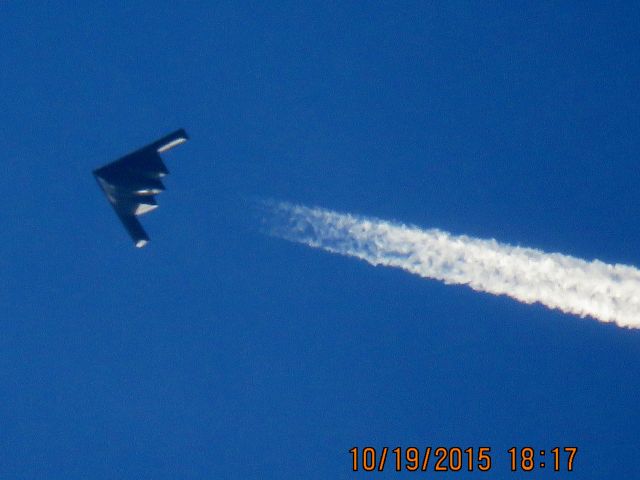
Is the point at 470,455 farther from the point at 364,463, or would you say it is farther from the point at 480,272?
the point at 480,272

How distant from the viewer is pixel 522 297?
41.8 metres

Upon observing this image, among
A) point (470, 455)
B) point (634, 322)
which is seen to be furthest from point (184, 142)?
point (634, 322)

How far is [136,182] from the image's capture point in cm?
3778

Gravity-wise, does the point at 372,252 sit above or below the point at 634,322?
above

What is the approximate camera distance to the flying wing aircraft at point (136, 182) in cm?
3691

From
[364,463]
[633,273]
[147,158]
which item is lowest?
[364,463]

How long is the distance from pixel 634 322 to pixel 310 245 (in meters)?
17.2

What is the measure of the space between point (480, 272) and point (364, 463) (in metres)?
11.8

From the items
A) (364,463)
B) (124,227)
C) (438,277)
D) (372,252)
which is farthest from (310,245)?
(364,463)

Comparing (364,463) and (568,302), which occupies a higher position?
(568,302)

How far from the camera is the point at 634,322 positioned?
4147cm

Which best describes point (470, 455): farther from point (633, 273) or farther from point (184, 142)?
point (184, 142)

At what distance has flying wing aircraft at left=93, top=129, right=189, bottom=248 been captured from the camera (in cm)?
3691

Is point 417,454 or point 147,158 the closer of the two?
point 147,158
